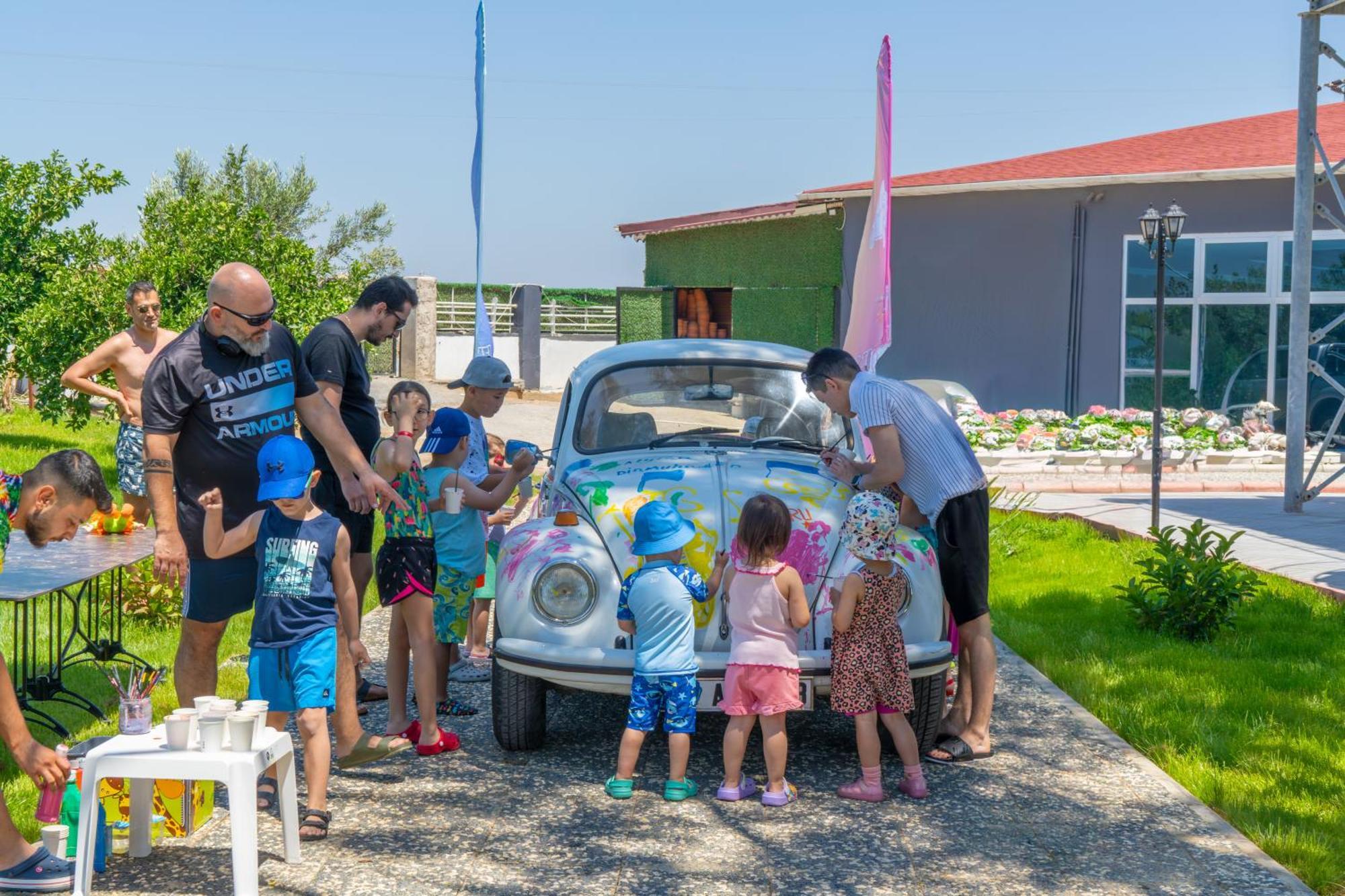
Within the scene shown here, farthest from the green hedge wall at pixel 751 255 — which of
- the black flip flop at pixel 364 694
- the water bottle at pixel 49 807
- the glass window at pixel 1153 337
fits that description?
the water bottle at pixel 49 807

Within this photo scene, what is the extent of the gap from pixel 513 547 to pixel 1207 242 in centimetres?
1646

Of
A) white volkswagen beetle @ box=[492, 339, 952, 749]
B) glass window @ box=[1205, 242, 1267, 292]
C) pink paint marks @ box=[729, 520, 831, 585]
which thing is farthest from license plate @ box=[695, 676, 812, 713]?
glass window @ box=[1205, 242, 1267, 292]

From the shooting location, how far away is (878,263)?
30.6ft

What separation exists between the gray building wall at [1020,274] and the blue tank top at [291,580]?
57.4 feet

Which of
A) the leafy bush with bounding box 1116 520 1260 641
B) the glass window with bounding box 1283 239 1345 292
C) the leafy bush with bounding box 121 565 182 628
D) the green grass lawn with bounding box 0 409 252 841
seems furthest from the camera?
the glass window with bounding box 1283 239 1345 292

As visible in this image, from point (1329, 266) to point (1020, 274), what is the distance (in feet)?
14.1

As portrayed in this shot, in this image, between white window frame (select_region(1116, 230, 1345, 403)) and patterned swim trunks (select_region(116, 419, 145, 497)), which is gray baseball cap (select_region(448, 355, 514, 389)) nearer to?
patterned swim trunks (select_region(116, 419, 145, 497))

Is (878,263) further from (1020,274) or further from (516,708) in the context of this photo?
(1020,274)

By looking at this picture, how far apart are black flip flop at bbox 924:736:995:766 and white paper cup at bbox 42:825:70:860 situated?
10.6 feet

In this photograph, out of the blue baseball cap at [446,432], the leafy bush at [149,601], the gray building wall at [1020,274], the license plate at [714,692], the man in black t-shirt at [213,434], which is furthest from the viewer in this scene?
the gray building wall at [1020,274]

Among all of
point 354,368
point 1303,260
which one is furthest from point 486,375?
point 1303,260

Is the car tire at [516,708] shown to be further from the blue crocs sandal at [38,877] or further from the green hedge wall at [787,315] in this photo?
the green hedge wall at [787,315]

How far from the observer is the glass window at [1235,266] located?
1958 centimetres

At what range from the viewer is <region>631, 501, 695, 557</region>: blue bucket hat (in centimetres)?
535
